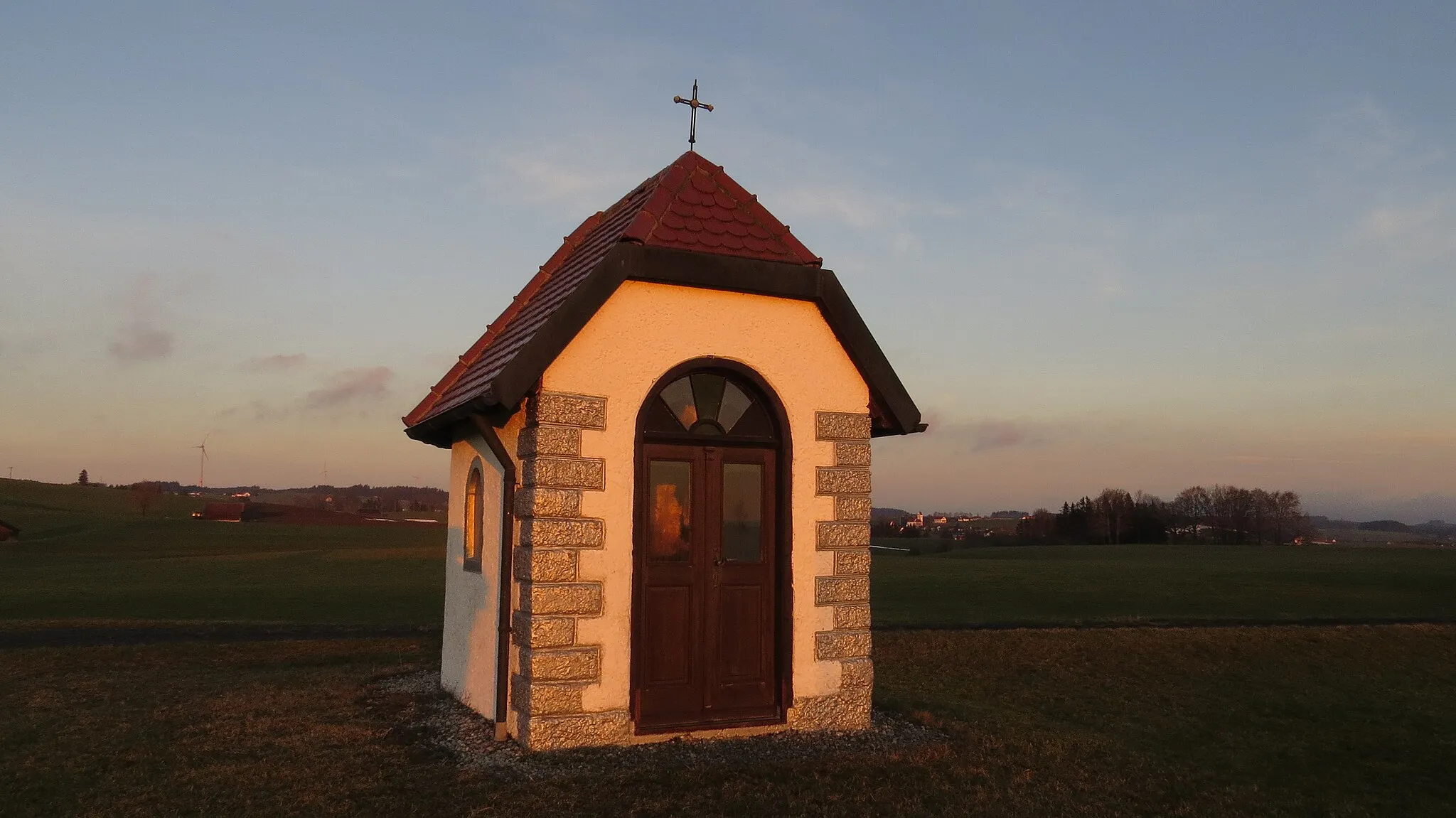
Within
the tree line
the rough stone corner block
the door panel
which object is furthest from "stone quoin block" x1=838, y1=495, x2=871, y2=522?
the tree line

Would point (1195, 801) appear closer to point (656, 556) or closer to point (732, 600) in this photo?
point (732, 600)

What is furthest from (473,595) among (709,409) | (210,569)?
(210,569)

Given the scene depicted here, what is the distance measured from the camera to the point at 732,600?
9.20 m

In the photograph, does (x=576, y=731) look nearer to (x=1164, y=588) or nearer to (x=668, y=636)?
(x=668, y=636)

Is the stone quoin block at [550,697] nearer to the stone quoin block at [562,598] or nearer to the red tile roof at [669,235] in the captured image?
the stone quoin block at [562,598]

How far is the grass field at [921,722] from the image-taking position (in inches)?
293

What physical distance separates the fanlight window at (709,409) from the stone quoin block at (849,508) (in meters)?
0.92

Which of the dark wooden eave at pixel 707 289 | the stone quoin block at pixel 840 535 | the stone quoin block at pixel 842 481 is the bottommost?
the stone quoin block at pixel 840 535

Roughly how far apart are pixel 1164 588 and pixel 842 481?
26.9 m

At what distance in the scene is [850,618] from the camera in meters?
9.50

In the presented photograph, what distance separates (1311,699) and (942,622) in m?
9.34

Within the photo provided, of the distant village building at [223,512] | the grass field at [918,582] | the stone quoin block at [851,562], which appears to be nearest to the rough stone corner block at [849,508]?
the stone quoin block at [851,562]

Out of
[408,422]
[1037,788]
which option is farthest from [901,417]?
[408,422]

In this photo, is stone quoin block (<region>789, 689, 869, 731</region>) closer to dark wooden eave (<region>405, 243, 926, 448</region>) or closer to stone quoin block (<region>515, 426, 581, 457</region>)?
dark wooden eave (<region>405, 243, 926, 448</region>)
